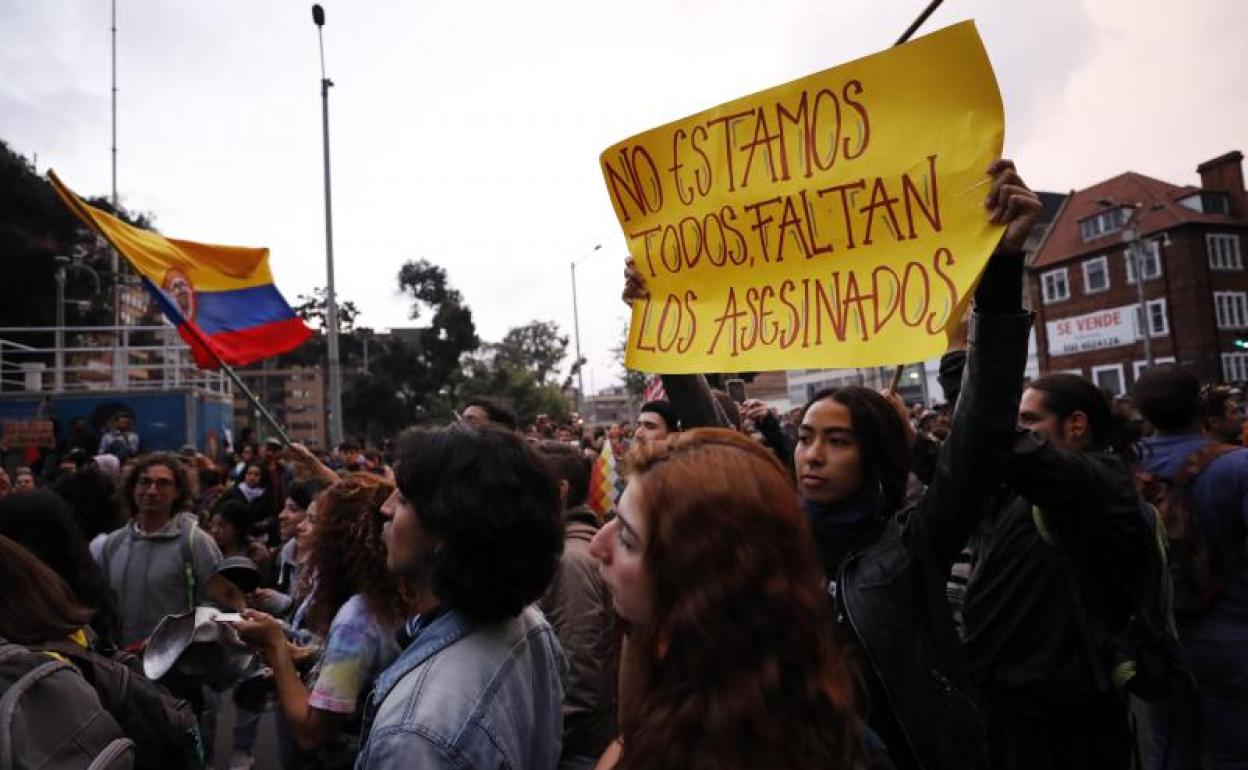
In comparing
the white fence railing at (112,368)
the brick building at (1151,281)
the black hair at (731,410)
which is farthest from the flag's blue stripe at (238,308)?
the brick building at (1151,281)

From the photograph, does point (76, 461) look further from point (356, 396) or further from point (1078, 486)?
point (356, 396)

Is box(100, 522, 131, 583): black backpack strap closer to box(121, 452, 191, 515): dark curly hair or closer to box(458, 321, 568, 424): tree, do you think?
box(121, 452, 191, 515): dark curly hair

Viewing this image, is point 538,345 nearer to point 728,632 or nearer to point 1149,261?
point 1149,261

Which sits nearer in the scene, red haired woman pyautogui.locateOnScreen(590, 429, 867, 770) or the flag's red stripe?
red haired woman pyautogui.locateOnScreen(590, 429, 867, 770)

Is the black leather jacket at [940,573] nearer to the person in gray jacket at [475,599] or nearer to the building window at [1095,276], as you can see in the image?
the person in gray jacket at [475,599]

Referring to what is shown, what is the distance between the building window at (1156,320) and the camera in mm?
38469

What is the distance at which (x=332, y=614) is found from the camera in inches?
114

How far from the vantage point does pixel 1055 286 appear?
44250mm

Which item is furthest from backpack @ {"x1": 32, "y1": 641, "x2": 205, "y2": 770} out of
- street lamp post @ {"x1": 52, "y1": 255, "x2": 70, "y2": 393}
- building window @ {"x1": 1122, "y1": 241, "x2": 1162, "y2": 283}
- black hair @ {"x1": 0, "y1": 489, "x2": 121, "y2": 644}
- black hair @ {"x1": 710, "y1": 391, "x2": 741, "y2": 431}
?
building window @ {"x1": 1122, "y1": 241, "x2": 1162, "y2": 283}

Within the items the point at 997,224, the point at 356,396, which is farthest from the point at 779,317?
the point at 356,396

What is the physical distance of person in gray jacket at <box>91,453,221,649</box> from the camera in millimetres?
4492

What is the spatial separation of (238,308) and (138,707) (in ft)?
16.7

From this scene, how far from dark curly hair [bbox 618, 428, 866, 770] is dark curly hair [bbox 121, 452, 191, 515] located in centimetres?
422

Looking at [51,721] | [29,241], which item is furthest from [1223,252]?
[29,241]
